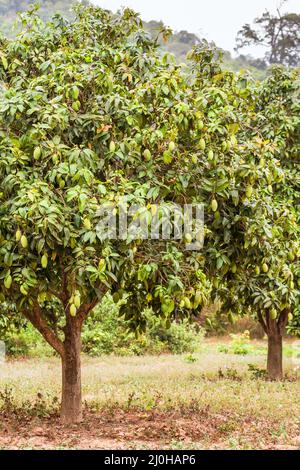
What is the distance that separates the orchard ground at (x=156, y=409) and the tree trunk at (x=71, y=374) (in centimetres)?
21

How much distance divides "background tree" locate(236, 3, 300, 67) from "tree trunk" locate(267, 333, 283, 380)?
37734mm

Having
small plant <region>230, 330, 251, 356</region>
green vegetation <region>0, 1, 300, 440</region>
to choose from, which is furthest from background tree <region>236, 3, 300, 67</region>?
green vegetation <region>0, 1, 300, 440</region>

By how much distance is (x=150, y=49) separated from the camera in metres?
9.20

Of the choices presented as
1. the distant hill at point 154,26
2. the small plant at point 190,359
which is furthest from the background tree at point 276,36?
the small plant at point 190,359

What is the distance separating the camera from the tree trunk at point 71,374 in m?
9.25

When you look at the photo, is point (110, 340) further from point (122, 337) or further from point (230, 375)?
point (230, 375)

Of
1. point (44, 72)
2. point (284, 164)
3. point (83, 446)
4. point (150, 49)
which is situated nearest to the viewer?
point (83, 446)

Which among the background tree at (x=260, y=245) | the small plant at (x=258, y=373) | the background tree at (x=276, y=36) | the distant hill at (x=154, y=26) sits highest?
the distant hill at (x=154, y=26)

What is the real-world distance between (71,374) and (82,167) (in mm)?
3459

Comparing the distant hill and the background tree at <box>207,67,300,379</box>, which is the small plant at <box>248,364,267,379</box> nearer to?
the background tree at <box>207,67,300,379</box>

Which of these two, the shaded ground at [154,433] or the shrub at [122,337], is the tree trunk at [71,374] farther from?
the shrub at [122,337]
